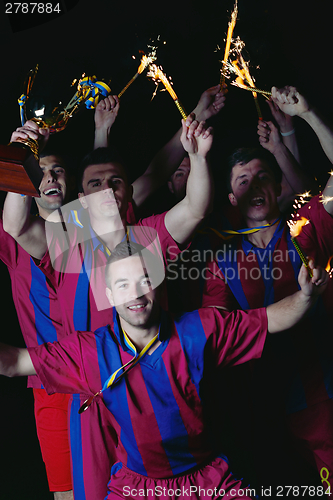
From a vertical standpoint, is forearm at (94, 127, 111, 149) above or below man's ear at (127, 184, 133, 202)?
above

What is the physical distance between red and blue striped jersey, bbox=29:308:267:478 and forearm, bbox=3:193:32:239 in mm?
408

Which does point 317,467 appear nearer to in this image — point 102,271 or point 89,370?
point 89,370

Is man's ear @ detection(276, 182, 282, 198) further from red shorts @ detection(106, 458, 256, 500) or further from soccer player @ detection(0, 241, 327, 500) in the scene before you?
red shorts @ detection(106, 458, 256, 500)

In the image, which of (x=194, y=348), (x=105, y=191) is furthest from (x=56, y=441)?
(x=105, y=191)

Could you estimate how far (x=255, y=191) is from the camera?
6.17ft

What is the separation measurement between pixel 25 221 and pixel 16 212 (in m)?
0.05

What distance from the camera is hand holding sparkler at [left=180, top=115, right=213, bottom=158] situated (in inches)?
58.2

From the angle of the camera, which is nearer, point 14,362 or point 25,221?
point 14,362

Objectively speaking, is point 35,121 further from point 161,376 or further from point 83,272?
point 161,376

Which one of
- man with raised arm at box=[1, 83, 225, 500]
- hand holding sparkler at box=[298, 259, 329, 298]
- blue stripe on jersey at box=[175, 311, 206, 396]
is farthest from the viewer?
man with raised arm at box=[1, 83, 225, 500]

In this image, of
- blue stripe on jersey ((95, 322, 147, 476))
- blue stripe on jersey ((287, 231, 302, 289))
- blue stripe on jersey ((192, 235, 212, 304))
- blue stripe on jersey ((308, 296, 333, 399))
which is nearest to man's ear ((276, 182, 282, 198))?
blue stripe on jersey ((287, 231, 302, 289))

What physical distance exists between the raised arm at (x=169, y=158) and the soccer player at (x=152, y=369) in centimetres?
57

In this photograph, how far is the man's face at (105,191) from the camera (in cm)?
178

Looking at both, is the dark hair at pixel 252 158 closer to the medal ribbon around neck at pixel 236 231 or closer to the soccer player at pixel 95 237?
the medal ribbon around neck at pixel 236 231
